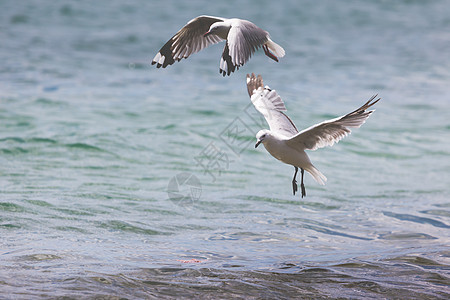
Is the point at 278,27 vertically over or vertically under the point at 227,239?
over

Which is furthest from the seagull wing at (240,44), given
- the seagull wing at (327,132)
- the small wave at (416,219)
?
the small wave at (416,219)

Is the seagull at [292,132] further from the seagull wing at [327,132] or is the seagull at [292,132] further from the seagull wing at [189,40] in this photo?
the seagull wing at [189,40]

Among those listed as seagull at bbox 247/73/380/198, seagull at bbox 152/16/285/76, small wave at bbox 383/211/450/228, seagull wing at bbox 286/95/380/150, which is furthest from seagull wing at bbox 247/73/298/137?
small wave at bbox 383/211/450/228

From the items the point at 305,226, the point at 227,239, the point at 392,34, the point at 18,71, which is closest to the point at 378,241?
the point at 305,226

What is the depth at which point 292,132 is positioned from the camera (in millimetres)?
6246

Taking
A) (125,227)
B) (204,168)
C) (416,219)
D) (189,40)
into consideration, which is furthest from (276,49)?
(204,168)

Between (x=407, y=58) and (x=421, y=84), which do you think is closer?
(x=421, y=84)

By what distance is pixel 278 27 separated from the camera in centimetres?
2336

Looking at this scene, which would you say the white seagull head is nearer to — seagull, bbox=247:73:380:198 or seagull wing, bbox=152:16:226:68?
seagull wing, bbox=152:16:226:68

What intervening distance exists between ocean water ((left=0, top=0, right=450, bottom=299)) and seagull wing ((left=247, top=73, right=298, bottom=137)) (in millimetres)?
1256

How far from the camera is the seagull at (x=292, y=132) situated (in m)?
5.39

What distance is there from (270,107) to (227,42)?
3.23ft

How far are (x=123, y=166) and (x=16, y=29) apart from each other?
11.9m

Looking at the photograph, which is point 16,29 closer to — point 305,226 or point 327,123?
point 305,226
